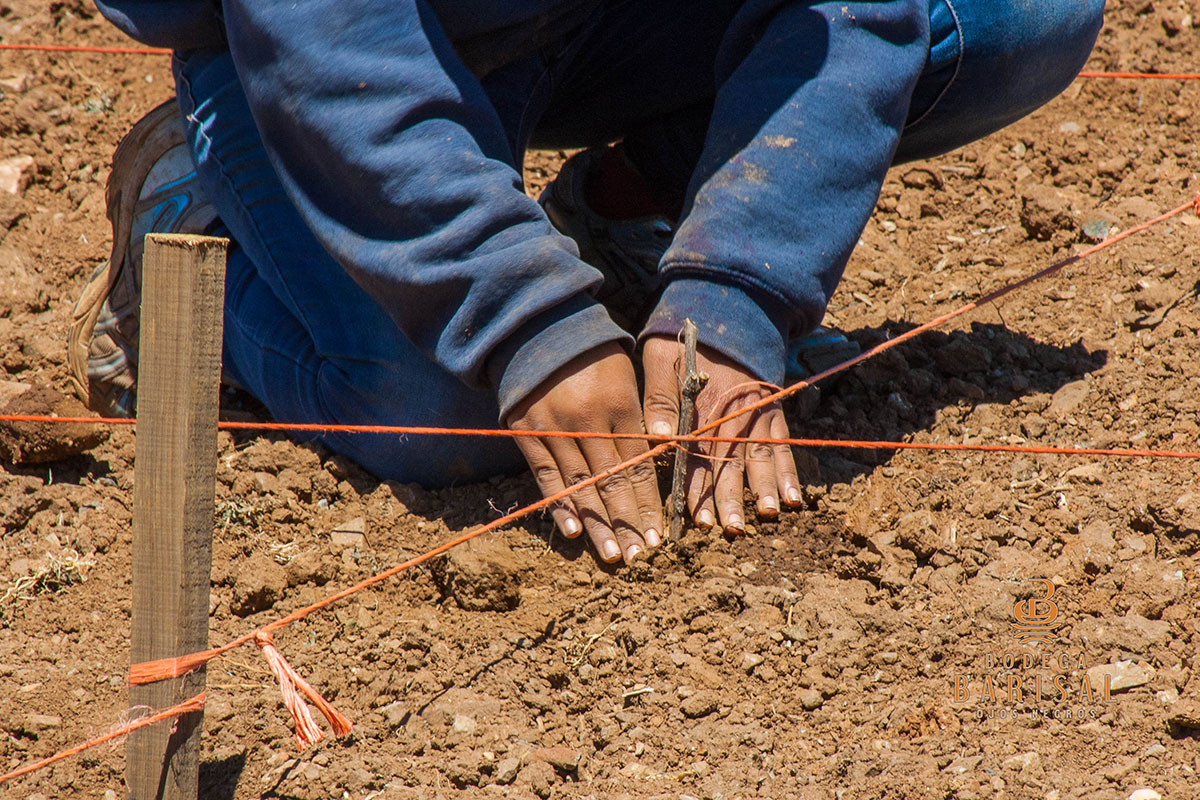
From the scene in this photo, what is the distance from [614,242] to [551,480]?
0.83 meters

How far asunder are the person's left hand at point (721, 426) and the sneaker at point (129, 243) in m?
1.01

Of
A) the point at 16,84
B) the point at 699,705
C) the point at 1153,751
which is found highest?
the point at 16,84

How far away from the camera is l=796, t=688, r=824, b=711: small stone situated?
57.6 inches

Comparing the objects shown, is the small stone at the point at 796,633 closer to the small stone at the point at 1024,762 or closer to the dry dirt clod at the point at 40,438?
the small stone at the point at 1024,762

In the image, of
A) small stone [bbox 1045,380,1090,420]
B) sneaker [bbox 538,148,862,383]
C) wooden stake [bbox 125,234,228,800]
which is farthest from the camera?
sneaker [bbox 538,148,862,383]

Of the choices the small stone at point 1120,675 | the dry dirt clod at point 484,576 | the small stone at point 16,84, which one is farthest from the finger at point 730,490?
the small stone at point 16,84

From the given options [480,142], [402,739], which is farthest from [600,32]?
[402,739]

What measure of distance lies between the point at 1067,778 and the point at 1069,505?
0.56 metres

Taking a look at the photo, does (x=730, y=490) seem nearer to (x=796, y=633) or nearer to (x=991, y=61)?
(x=796, y=633)

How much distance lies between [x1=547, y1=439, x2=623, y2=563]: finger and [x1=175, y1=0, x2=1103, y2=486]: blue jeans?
11.1 inches

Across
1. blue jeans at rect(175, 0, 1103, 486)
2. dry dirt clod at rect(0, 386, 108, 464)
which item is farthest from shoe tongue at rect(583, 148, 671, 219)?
dry dirt clod at rect(0, 386, 108, 464)

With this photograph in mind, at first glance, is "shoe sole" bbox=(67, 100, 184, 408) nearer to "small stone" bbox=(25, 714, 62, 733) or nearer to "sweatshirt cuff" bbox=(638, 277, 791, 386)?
"small stone" bbox=(25, 714, 62, 733)

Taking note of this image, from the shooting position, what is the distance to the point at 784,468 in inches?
66.3

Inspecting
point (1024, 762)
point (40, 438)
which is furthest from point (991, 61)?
point (40, 438)
